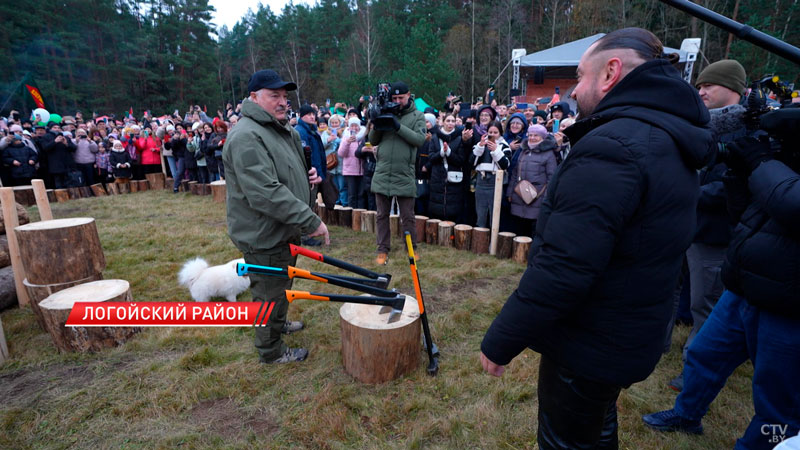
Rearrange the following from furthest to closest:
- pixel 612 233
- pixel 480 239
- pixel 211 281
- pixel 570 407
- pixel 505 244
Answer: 1. pixel 480 239
2. pixel 505 244
3. pixel 211 281
4. pixel 570 407
5. pixel 612 233

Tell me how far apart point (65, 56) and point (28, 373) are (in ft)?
107

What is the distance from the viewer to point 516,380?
293cm

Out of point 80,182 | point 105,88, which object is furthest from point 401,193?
point 105,88

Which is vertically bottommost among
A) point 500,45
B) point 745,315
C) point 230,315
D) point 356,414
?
point 356,414

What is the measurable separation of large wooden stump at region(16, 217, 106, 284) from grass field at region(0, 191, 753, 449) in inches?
22.5

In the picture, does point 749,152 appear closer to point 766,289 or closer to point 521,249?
point 766,289

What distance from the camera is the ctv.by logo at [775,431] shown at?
1747mm

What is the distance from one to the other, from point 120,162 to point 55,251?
8.37 m

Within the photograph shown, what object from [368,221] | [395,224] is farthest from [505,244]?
[368,221]

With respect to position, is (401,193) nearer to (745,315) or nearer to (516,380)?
(516,380)

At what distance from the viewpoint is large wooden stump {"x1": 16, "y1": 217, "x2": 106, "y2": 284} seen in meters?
3.62

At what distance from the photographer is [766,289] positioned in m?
1.75

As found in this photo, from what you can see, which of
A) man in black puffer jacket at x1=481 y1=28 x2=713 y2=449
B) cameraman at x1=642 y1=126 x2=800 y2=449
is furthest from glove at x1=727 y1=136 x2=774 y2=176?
man in black puffer jacket at x1=481 y1=28 x2=713 y2=449

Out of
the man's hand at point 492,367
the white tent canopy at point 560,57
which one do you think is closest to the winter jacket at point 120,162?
the man's hand at point 492,367
